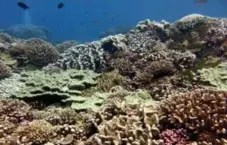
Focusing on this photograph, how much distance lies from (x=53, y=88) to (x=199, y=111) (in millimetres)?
4497

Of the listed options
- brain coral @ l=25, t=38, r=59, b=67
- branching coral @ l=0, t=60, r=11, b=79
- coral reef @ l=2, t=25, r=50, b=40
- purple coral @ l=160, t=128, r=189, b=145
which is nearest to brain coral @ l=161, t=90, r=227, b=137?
purple coral @ l=160, t=128, r=189, b=145

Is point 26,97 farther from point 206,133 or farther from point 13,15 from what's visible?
point 13,15

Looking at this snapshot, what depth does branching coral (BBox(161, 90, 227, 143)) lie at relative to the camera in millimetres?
5000

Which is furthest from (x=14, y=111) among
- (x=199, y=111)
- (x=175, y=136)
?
(x=199, y=111)

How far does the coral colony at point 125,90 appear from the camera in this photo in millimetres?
5180

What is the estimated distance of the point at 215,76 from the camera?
808 cm

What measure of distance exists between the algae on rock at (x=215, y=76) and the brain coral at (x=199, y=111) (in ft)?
7.04

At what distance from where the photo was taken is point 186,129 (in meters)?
5.15

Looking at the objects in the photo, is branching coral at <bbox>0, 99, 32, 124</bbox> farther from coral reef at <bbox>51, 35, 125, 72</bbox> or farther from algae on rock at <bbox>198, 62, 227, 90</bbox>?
algae on rock at <bbox>198, 62, 227, 90</bbox>

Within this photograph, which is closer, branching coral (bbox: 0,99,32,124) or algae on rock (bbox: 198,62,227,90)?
branching coral (bbox: 0,99,32,124)

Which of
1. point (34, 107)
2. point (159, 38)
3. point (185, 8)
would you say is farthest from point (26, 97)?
point (185, 8)

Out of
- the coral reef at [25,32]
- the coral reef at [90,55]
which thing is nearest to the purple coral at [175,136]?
the coral reef at [90,55]

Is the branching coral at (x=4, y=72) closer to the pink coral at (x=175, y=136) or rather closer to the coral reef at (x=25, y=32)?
the pink coral at (x=175, y=136)

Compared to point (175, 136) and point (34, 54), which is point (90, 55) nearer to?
point (34, 54)
